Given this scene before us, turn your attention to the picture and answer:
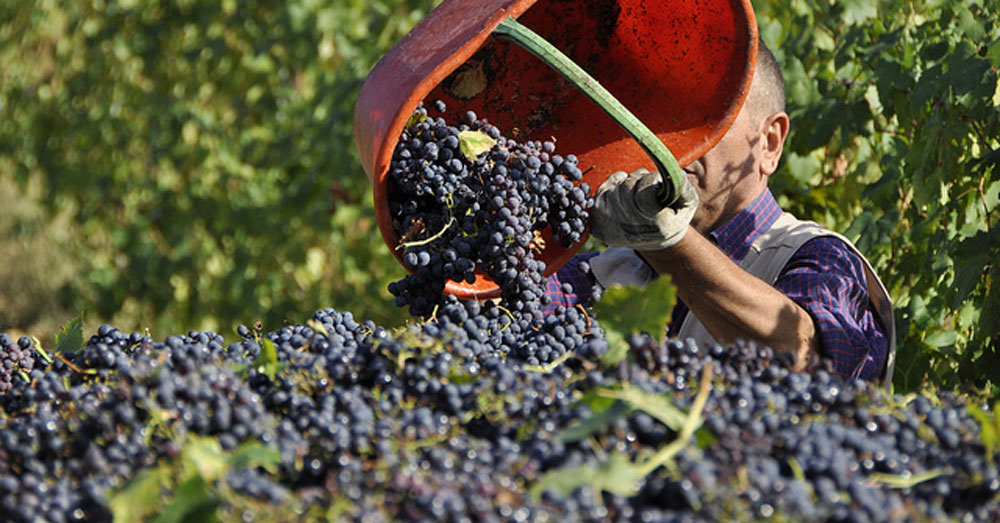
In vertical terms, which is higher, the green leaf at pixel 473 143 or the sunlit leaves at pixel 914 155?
the green leaf at pixel 473 143

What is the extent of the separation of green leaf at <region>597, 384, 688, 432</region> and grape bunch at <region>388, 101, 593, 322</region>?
1.98 ft

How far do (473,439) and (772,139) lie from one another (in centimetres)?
149

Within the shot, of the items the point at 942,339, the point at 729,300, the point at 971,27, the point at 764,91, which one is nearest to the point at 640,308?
the point at 729,300

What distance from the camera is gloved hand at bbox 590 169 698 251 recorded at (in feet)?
5.07

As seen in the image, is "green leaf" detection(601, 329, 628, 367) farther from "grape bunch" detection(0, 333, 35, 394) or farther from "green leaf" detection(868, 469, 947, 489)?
"grape bunch" detection(0, 333, 35, 394)

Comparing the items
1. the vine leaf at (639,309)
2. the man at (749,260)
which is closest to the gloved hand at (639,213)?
the man at (749,260)

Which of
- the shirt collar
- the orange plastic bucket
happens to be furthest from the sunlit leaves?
the orange plastic bucket

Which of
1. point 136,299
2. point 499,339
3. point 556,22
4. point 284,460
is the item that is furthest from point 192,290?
point 284,460

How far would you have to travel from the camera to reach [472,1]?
1.49m

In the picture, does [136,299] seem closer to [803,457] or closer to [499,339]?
[499,339]

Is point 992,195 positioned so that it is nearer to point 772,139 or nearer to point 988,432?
point 772,139

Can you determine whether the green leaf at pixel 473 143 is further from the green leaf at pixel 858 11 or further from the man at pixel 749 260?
the green leaf at pixel 858 11

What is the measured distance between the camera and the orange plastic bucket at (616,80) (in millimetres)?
1700

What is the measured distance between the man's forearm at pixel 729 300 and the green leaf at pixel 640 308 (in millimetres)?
534
